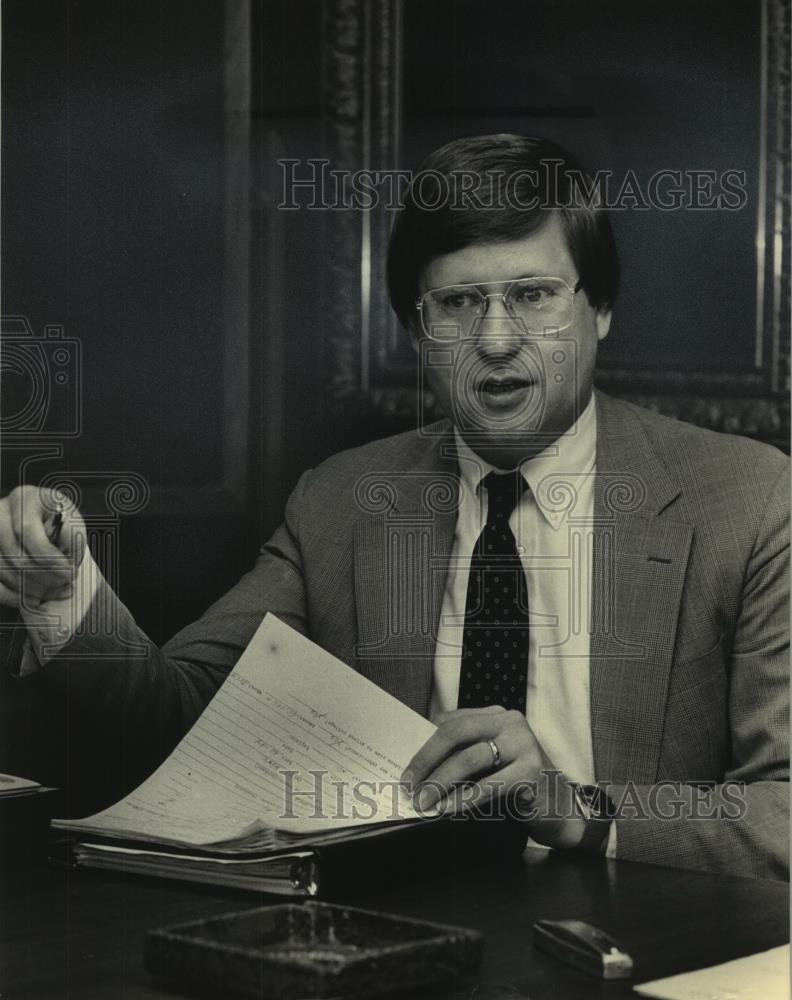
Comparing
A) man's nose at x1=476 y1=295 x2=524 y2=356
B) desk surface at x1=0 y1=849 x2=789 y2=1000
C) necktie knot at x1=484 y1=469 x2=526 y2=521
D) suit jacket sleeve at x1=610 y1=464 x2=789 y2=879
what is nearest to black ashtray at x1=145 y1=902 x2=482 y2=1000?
desk surface at x1=0 y1=849 x2=789 y2=1000

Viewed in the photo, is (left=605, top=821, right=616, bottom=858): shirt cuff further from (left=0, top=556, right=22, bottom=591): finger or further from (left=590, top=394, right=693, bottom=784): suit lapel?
(left=0, top=556, right=22, bottom=591): finger

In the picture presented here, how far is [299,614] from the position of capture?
1415 millimetres

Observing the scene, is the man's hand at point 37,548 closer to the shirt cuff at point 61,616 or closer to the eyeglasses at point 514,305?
the shirt cuff at point 61,616

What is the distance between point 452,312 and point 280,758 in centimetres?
50

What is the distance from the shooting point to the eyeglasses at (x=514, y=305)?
4.33 feet

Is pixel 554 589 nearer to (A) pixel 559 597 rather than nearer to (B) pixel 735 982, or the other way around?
(A) pixel 559 597

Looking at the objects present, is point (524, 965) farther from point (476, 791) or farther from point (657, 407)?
point (657, 407)

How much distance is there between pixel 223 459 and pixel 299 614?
190mm

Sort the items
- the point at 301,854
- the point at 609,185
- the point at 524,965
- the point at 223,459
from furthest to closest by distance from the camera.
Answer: the point at 223,459 < the point at 609,185 < the point at 301,854 < the point at 524,965

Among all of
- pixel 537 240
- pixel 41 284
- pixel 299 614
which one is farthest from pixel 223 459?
pixel 537 240

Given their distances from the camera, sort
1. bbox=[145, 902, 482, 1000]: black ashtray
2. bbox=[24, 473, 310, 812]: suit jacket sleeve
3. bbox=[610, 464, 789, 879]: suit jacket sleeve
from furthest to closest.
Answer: bbox=[24, 473, 310, 812]: suit jacket sleeve, bbox=[610, 464, 789, 879]: suit jacket sleeve, bbox=[145, 902, 482, 1000]: black ashtray

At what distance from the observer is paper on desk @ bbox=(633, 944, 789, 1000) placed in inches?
37.8

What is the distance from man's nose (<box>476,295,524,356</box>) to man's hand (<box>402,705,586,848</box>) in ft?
1.25

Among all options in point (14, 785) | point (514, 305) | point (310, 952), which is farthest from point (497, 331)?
point (14, 785)
